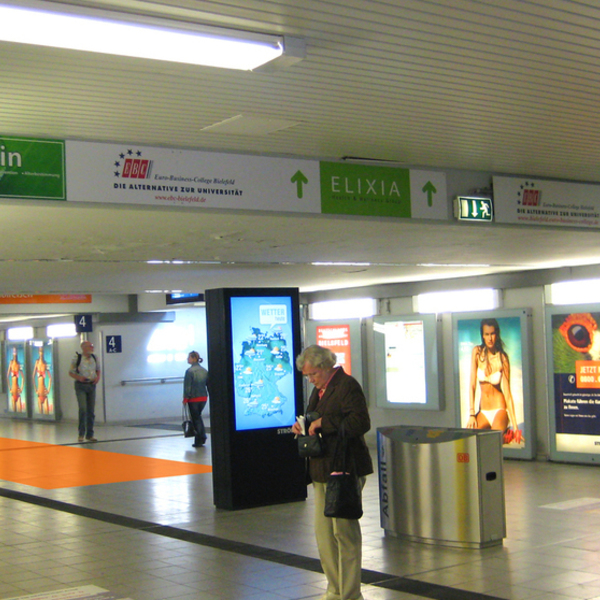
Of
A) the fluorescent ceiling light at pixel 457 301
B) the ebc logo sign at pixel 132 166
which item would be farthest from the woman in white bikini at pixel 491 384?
the ebc logo sign at pixel 132 166

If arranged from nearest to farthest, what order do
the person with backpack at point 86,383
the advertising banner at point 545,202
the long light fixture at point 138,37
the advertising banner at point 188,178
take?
1. the long light fixture at point 138,37
2. the advertising banner at point 188,178
3. the advertising banner at point 545,202
4. the person with backpack at point 86,383

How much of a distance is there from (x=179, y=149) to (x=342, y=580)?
10.6ft

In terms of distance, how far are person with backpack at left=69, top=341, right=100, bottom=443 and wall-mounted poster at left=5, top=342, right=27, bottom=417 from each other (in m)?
8.15

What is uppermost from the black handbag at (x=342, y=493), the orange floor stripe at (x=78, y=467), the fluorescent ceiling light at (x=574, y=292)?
the fluorescent ceiling light at (x=574, y=292)

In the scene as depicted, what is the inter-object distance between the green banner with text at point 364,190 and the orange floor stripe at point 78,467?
21.7 ft

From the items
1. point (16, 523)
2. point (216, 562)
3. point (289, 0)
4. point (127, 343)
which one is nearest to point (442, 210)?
point (216, 562)

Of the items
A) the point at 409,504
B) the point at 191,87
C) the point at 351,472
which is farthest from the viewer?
the point at 409,504

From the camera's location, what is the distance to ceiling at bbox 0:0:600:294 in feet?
13.4

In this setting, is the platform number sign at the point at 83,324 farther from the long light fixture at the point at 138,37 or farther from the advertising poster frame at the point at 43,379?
the long light fixture at the point at 138,37

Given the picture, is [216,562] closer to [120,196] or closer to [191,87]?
[120,196]

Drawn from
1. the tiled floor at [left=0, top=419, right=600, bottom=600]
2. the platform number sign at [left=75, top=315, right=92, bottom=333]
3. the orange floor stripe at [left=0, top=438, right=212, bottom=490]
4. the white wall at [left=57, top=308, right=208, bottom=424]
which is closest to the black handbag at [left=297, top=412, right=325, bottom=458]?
the tiled floor at [left=0, top=419, right=600, bottom=600]

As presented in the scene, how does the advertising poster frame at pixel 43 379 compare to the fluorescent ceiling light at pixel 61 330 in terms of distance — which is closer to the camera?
the fluorescent ceiling light at pixel 61 330

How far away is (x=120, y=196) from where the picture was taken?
19.9 feet

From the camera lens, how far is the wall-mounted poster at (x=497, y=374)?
13.0 m
